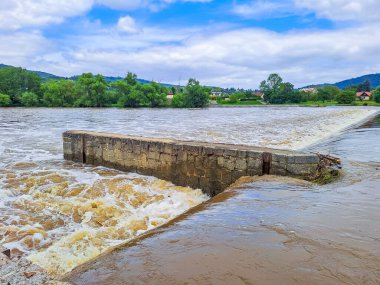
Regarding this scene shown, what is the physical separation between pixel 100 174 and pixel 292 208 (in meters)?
7.09

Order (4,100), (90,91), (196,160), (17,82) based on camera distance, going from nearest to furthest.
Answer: (196,160), (4,100), (90,91), (17,82)

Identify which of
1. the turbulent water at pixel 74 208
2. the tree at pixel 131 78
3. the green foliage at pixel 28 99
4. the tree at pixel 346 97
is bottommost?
the turbulent water at pixel 74 208

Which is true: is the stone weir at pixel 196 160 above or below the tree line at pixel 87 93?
below

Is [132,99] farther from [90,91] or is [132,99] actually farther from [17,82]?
[17,82]

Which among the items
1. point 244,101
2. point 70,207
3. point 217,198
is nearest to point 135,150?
point 70,207

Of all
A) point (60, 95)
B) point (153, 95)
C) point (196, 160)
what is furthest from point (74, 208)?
point (153, 95)

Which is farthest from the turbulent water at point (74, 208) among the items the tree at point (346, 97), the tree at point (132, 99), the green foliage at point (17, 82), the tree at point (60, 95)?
the tree at point (346, 97)

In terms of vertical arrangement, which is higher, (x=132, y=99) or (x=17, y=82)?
(x=17, y=82)

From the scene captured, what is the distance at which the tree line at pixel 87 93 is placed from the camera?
3418 inches

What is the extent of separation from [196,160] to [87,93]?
279ft

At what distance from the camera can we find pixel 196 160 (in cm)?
974

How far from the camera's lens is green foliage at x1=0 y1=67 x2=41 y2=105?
298 feet

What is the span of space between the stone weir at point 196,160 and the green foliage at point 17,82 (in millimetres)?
86891

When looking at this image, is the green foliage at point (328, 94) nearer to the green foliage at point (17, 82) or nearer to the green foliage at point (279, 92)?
the green foliage at point (279, 92)
